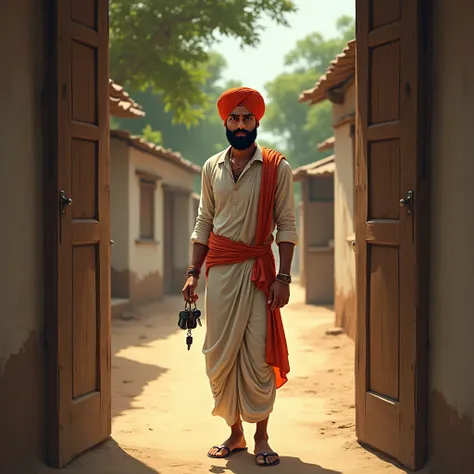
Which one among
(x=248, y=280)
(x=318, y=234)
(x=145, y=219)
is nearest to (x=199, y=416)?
(x=248, y=280)

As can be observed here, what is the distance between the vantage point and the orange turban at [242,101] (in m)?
5.10

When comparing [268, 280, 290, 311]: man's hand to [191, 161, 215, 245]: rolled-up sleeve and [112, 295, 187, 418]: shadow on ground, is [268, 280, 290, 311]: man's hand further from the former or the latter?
[112, 295, 187, 418]: shadow on ground

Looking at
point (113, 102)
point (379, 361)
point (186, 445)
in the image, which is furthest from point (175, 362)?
point (379, 361)

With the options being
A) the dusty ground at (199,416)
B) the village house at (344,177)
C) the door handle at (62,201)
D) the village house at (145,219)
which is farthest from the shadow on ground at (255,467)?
the village house at (145,219)

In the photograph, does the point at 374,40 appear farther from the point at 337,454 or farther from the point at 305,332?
the point at 305,332

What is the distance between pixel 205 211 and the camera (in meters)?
5.37

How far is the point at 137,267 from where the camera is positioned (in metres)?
15.5

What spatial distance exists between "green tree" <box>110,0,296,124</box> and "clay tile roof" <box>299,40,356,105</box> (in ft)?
24.4

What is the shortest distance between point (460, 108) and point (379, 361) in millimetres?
1635

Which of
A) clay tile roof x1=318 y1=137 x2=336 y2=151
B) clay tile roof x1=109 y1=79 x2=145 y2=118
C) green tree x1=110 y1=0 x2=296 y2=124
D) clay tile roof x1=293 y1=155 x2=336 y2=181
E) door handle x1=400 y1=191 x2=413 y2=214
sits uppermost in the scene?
green tree x1=110 y1=0 x2=296 y2=124

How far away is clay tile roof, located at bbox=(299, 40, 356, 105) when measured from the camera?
945 centimetres

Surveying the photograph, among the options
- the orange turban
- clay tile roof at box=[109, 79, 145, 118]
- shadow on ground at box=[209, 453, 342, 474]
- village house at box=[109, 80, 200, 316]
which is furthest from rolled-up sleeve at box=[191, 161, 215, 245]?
village house at box=[109, 80, 200, 316]

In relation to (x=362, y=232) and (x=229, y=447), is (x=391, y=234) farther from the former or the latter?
(x=229, y=447)

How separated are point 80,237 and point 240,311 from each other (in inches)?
41.6
